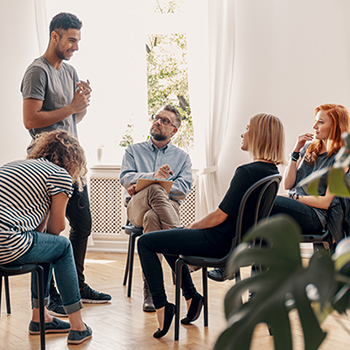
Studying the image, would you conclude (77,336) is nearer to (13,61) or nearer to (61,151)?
(61,151)

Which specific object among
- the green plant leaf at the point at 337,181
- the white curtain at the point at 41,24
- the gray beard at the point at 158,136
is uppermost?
the white curtain at the point at 41,24

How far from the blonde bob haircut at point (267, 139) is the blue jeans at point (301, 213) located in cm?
49

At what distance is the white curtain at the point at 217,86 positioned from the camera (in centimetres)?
488

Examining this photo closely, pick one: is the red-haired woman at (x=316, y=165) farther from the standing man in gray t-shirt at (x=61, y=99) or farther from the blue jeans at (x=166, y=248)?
the standing man in gray t-shirt at (x=61, y=99)

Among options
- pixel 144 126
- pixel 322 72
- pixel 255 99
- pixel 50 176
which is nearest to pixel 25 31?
pixel 144 126

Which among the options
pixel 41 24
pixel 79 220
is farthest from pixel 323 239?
pixel 41 24

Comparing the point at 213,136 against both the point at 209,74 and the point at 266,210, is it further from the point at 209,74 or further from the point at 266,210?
the point at 266,210

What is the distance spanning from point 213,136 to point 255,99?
506mm

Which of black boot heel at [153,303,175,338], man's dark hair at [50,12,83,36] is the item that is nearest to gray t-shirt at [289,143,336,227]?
black boot heel at [153,303,175,338]

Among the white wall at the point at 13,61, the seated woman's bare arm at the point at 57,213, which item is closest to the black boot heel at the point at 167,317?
the seated woman's bare arm at the point at 57,213

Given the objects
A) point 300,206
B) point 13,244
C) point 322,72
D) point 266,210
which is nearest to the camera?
point 13,244

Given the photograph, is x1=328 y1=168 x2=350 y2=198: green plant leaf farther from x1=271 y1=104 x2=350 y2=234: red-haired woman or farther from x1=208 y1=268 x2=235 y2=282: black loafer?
x1=271 y1=104 x2=350 y2=234: red-haired woman

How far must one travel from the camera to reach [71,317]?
8.30ft

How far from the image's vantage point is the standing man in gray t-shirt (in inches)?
119
